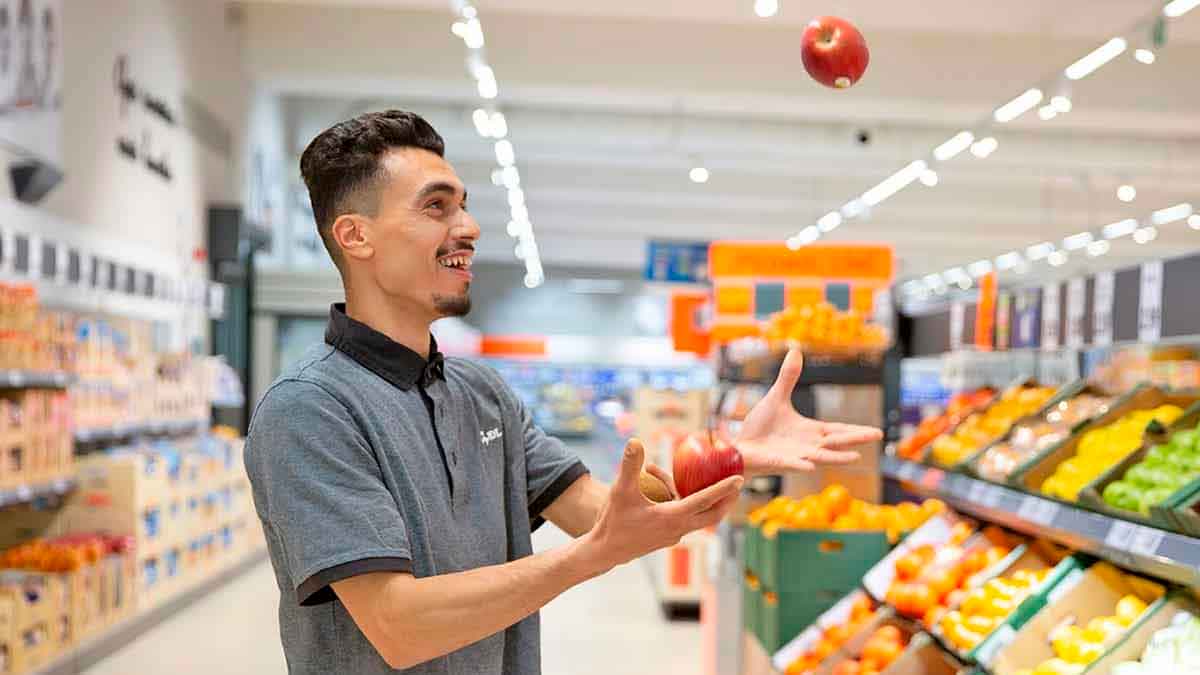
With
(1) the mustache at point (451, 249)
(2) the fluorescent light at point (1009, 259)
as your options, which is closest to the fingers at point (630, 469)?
(1) the mustache at point (451, 249)

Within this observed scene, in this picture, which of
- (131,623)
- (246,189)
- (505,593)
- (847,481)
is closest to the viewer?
(505,593)

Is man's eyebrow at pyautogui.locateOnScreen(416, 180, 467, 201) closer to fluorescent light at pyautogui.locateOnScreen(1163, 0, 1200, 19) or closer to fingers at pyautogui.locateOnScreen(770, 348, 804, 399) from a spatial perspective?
fingers at pyautogui.locateOnScreen(770, 348, 804, 399)

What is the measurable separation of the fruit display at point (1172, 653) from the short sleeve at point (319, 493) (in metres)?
1.62

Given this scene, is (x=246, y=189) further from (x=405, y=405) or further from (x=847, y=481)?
(x=405, y=405)

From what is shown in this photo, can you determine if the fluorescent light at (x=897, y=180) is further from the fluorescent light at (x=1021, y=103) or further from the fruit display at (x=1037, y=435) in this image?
the fruit display at (x=1037, y=435)

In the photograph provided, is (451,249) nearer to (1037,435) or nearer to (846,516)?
(1037,435)

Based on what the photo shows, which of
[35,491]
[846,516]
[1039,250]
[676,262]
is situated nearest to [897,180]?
[676,262]

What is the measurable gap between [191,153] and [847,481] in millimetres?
7329

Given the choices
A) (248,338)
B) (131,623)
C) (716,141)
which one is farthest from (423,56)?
(131,623)

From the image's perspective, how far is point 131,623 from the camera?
688cm

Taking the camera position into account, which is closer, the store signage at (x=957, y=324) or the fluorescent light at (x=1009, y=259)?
the store signage at (x=957, y=324)

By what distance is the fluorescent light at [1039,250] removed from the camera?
799 inches

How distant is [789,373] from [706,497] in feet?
1.70

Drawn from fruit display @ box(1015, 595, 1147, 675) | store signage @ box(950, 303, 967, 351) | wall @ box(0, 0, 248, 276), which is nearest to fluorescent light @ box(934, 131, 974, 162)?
store signage @ box(950, 303, 967, 351)
